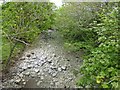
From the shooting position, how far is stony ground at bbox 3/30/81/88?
4719 mm

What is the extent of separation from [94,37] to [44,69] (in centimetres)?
142

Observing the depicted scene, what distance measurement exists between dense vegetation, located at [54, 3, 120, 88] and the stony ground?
40 centimetres

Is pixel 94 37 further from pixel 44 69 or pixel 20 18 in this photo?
pixel 20 18

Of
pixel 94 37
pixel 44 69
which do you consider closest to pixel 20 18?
pixel 44 69

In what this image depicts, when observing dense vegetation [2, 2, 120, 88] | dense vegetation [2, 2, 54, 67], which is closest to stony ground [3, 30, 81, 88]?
dense vegetation [2, 2, 120, 88]

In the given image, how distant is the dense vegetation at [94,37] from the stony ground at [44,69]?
40cm

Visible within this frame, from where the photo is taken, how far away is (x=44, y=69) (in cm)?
526

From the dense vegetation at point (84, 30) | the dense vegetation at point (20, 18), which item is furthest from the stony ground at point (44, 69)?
the dense vegetation at point (20, 18)

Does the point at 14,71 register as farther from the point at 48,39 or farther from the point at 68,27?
the point at 48,39

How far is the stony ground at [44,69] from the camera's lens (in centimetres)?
472

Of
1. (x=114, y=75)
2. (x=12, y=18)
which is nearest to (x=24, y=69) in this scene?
(x=12, y=18)

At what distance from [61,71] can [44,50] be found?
1347 mm

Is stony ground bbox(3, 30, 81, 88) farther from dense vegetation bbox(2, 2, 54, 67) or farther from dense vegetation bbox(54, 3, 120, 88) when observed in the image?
dense vegetation bbox(2, 2, 54, 67)

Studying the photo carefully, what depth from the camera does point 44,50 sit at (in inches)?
→ 251
